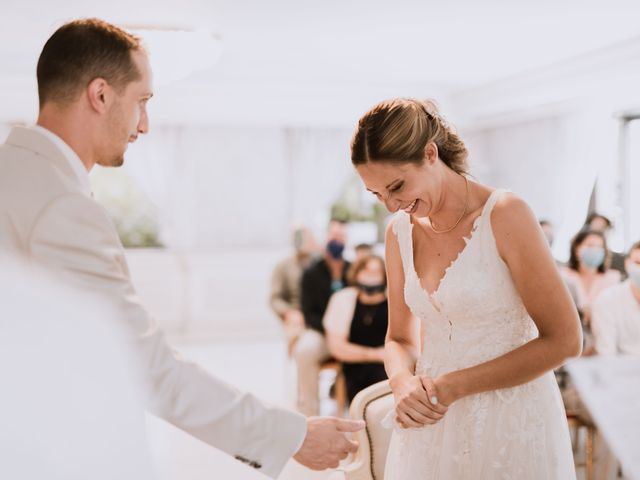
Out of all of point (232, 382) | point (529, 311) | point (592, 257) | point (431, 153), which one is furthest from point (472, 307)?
point (232, 382)

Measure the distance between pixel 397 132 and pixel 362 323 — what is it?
318cm

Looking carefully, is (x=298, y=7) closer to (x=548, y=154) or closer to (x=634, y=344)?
(x=634, y=344)

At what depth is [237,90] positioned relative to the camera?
763 centimetres

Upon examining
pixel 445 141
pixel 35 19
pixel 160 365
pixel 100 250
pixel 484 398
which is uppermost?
pixel 35 19

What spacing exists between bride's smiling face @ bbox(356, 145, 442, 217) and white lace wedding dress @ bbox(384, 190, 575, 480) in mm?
131

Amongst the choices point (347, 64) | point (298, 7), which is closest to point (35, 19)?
point (298, 7)

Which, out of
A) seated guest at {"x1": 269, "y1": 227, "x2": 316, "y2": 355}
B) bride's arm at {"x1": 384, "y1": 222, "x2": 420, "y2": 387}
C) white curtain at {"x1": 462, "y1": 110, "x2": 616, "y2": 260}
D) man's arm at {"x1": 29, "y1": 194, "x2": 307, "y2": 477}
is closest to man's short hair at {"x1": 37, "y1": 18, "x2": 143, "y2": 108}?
man's arm at {"x1": 29, "y1": 194, "x2": 307, "y2": 477}

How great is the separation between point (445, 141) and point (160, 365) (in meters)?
0.84

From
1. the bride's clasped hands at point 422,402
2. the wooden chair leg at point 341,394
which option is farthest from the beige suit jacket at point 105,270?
the wooden chair leg at point 341,394

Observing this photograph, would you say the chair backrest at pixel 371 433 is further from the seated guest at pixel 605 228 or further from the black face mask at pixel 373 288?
the seated guest at pixel 605 228

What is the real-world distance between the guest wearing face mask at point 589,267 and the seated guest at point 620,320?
3.10ft

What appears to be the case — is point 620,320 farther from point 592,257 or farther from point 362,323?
point 362,323

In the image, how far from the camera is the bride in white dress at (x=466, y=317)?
5.10 ft

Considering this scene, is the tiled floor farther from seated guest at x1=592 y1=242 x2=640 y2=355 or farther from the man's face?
the man's face
